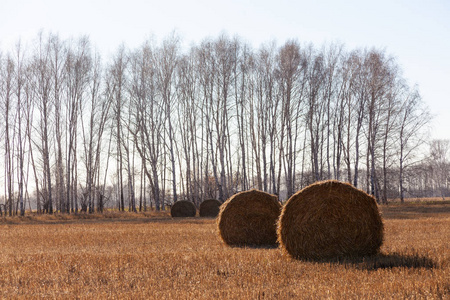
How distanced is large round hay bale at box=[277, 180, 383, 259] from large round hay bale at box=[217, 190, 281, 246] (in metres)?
2.70

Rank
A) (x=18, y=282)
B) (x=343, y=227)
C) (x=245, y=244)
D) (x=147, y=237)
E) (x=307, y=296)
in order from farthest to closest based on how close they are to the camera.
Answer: (x=147, y=237) < (x=245, y=244) < (x=343, y=227) < (x=18, y=282) < (x=307, y=296)

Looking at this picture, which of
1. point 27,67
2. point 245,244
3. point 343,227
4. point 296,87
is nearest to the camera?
point 343,227

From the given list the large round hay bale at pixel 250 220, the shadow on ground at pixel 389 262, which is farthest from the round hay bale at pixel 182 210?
the shadow on ground at pixel 389 262

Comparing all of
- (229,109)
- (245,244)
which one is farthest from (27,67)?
(245,244)

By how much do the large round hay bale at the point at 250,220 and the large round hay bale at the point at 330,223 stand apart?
2.70 meters

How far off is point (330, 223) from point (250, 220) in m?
3.24

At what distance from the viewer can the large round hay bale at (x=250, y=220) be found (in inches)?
458

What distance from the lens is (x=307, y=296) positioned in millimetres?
5508

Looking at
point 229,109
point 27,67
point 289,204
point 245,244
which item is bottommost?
point 245,244

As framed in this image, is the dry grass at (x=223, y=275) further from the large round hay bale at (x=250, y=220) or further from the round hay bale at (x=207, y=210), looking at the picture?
the round hay bale at (x=207, y=210)

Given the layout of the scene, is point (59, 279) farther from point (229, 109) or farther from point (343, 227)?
point (229, 109)

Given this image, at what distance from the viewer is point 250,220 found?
11.8 metres

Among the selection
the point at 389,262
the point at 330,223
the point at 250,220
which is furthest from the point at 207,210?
the point at 389,262

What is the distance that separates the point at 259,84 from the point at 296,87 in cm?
261
